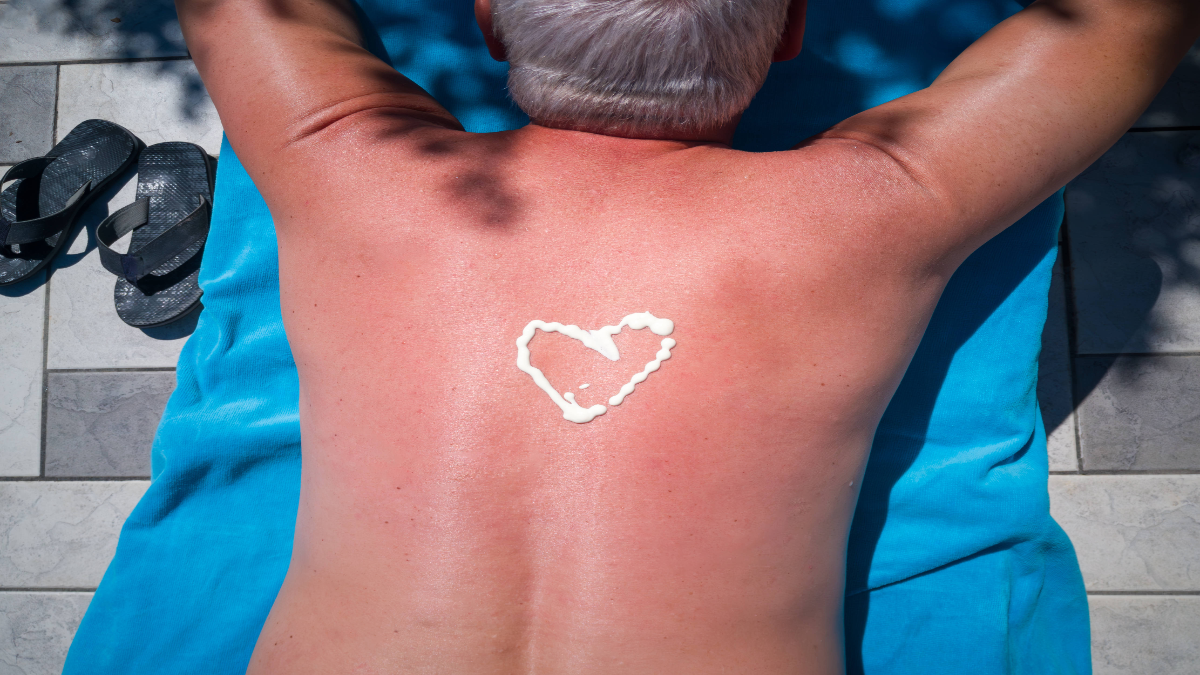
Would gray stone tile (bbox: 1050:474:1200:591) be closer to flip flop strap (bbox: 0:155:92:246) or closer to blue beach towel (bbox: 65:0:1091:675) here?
blue beach towel (bbox: 65:0:1091:675)

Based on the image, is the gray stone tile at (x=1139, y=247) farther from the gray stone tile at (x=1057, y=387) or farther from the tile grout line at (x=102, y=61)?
the tile grout line at (x=102, y=61)

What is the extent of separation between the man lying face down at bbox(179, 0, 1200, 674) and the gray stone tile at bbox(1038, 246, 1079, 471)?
3.62 ft

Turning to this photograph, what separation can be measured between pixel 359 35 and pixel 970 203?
1.31 metres

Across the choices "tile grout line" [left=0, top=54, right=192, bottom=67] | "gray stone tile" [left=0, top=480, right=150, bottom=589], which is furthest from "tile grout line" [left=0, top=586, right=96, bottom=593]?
"tile grout line" [left=0, top=54, right=192, bottom=67]

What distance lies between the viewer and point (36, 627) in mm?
2273

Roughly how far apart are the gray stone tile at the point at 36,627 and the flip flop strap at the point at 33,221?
1.16 m

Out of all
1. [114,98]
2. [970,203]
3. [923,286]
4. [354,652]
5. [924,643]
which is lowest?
[924,643]

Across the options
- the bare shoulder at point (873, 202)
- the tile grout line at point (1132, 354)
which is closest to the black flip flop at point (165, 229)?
the bare shoulder at point (873, 202)

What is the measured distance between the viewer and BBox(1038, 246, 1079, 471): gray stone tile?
216 cm

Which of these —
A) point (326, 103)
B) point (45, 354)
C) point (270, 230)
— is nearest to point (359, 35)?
point (326, 103)

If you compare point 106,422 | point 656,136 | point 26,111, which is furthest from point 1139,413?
point 26,111

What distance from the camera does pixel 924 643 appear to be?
5.77ft

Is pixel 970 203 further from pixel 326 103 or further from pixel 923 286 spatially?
pixel 326 103

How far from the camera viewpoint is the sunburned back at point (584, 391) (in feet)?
3.53
